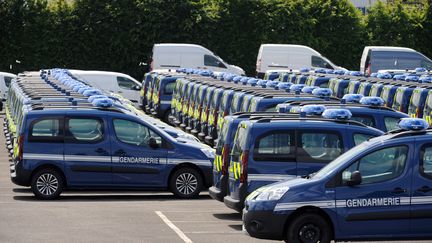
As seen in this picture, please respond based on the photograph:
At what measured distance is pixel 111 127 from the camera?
68.4 ft

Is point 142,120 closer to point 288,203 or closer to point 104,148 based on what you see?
point 104,148

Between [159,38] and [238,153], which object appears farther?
[159,38]

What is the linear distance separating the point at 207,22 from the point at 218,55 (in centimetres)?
168

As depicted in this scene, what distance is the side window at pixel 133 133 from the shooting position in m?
20.9

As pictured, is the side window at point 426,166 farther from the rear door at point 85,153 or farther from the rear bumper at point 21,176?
the rear bumper at point 21,176

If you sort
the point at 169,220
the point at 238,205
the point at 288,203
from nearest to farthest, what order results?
the point at 288,203 < the point at 238,205 < the point at 169,220

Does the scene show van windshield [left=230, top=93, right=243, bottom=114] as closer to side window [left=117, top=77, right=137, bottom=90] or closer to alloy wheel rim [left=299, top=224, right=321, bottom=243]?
alloy wheel rim [left=299, top=224, right=321, bottom=243]

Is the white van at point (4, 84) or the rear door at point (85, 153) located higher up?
the rear door at point (85, 153)

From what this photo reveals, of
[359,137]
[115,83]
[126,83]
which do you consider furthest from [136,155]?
[126,83]

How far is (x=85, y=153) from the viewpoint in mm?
20625

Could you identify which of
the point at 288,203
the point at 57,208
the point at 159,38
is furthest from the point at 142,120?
the point at 159,38

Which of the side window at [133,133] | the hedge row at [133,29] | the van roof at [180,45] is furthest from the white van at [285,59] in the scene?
the side window at [133,133]

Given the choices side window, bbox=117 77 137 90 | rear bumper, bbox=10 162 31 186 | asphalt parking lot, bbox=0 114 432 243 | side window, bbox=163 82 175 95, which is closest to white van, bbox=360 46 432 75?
side window, bbox=117 77 137 90

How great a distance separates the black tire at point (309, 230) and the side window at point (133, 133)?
699cm
